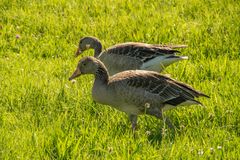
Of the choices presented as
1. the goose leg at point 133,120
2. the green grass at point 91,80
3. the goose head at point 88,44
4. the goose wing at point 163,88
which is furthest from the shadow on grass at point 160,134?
the goose head at point 88,44

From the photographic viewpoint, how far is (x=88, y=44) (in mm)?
10406

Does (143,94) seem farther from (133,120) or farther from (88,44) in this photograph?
(88,44)

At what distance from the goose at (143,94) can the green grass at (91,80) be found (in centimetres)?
22

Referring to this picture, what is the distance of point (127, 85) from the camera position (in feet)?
25.2

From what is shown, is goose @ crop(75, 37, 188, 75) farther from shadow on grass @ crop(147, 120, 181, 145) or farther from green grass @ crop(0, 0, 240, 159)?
shadow on grass @ crop(147, 120, 181, 145)

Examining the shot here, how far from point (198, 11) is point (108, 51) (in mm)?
3312

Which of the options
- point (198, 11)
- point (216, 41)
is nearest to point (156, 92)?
point (216, 41)

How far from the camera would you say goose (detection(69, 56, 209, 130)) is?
24.8 ft

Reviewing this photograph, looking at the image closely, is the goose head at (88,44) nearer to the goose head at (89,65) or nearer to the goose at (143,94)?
the goose head at (89,65)

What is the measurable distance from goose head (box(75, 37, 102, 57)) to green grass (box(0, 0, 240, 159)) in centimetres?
21

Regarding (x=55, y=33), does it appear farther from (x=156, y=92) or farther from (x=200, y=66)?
(x=156, y=92)

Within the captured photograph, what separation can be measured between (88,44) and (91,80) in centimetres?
111

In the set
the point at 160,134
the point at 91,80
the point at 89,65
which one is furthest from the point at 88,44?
the point at 160,134

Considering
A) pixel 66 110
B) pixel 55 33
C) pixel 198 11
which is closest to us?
pixel 66 110
